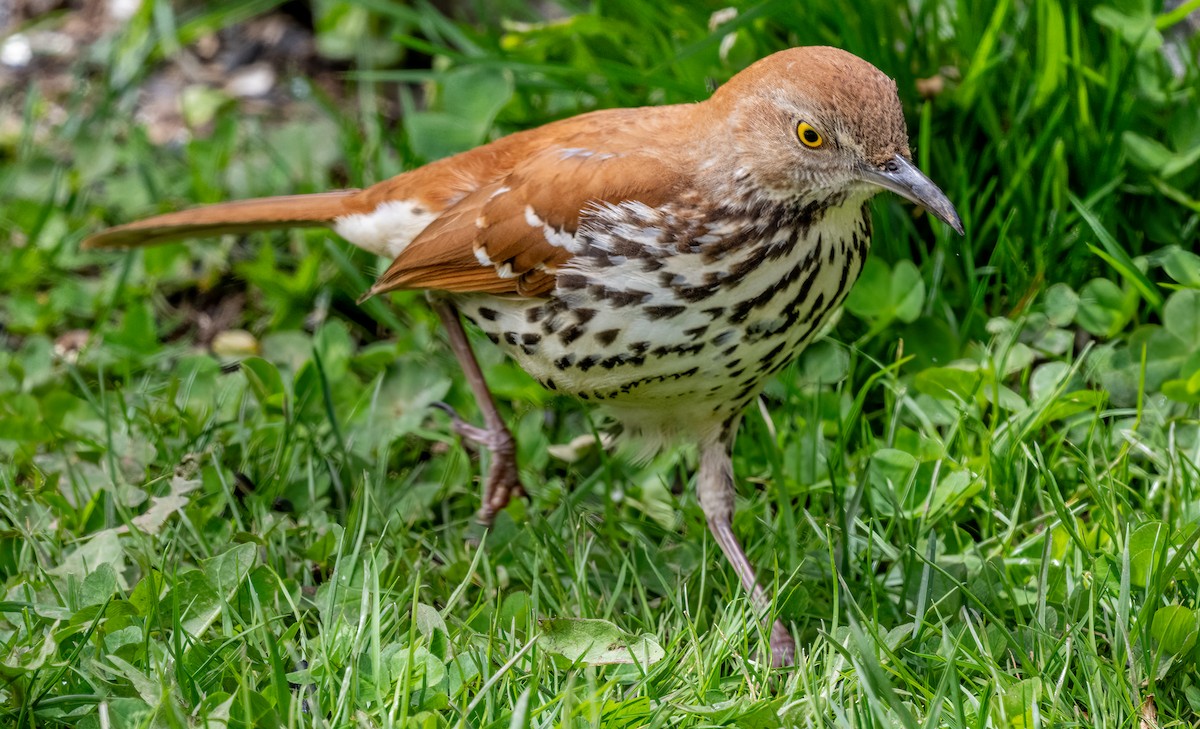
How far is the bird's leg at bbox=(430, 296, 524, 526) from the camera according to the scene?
3.54 m

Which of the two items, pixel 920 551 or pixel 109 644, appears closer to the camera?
pixel 109 644

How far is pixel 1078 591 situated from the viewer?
2.75 m

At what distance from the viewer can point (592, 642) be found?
107 inches

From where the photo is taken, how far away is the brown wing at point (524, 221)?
2986 mm

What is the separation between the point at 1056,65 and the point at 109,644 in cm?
277

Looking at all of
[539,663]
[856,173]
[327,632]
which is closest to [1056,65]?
[856,173]

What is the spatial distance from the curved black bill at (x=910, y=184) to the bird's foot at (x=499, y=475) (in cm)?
128

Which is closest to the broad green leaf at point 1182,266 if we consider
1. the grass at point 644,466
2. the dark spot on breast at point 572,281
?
the grass at point 644,466

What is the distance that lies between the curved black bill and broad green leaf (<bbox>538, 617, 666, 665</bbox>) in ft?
3.32

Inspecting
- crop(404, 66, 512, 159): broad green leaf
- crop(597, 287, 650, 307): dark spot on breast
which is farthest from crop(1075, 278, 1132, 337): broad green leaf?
crop(404, 66, 512, 159): broad green leaf

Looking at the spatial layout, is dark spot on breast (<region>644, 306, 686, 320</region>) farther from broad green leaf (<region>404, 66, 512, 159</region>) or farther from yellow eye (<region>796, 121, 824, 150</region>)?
broad green leaf (<region>404, 66, 512, 159</region>)

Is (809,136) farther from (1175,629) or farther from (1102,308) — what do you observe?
(1102,308)

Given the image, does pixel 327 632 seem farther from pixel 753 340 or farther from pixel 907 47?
pixel 907 47

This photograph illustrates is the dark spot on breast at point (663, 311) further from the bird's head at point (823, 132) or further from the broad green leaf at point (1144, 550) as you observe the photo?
the broad green leaf at point (1144, 550)
